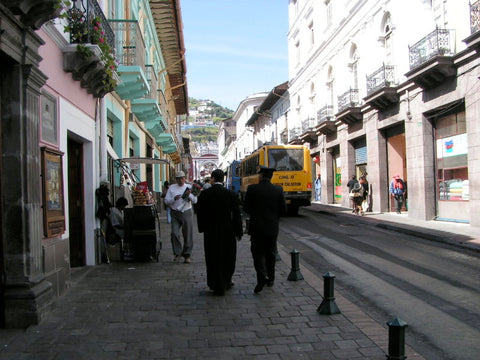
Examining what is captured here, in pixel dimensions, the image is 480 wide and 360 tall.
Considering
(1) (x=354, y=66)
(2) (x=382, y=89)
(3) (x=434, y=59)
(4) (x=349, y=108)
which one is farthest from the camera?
(1) (x=354, y=66)

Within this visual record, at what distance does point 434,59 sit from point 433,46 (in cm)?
103

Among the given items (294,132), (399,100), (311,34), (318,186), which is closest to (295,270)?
(399,100)

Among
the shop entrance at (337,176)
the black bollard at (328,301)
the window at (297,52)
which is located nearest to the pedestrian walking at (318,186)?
the shop entrance at (337,176)

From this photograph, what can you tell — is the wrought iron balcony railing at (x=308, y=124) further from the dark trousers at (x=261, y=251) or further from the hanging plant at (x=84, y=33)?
the dark trousers at (x=261, y=251)

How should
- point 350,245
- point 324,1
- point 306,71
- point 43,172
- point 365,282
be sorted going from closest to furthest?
1. point 43,172
2. point 365,282
3. point 350,245
4. point 324,1
5. point 306,71

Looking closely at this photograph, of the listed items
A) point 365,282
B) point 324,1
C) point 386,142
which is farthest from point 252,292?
point 324,1

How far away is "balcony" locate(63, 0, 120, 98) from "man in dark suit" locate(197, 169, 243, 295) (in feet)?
9.17

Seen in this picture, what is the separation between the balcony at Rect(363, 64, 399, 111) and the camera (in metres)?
17.7

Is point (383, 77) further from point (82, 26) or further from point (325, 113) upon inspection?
point (82, 26)

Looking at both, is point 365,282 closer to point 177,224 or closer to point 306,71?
point 177,224

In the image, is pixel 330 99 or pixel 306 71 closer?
pixel 330 99

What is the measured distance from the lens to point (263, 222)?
6.18 metres

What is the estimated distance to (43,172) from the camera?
18.0ft

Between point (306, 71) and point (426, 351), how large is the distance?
95.1 ft
